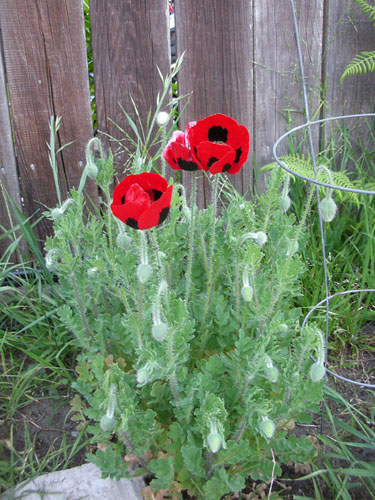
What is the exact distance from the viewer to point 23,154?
285 centimetres

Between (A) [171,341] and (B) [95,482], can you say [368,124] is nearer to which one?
(A) [171,341]

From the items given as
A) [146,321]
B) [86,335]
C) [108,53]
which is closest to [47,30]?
[108,53]

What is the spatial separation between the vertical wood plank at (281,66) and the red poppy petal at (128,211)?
6.58 ft

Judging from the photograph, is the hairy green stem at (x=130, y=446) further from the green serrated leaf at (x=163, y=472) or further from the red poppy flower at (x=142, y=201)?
the red poppy flower at (x=142, y=201)

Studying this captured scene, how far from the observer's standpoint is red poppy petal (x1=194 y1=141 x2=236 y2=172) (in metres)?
1.42

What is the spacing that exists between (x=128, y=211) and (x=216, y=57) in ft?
6.35

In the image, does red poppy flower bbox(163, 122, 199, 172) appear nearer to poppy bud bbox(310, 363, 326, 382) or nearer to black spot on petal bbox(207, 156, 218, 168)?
black spot on petal bbox(207, 156, 218, 168)

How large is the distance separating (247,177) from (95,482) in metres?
1.94

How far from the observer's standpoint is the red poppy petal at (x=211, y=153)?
4.66 ft

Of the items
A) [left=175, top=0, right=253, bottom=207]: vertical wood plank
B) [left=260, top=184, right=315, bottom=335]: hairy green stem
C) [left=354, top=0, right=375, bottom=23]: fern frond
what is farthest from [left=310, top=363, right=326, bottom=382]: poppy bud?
[left=354, top=0, right=375, bottom=23]: fern frond

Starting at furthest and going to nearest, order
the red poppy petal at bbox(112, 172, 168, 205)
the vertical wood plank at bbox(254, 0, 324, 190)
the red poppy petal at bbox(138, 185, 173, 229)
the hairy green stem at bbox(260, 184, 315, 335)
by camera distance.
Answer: the vertical wood plank at bbox(254, 0, 324, 190) → the hairy green stem at bbox(260, 184, 315, 335) → the red poppy petal at bbox(112, 172, 168, 205) → the red poppy petal at bbox(138, 185, 173, 229)

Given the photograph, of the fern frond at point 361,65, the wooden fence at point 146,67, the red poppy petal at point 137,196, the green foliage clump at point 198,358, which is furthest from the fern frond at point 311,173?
the red poppy petal at point 137,196

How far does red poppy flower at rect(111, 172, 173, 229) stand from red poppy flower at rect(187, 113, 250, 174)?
0.54 ft

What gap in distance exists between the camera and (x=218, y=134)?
1.58 metres
